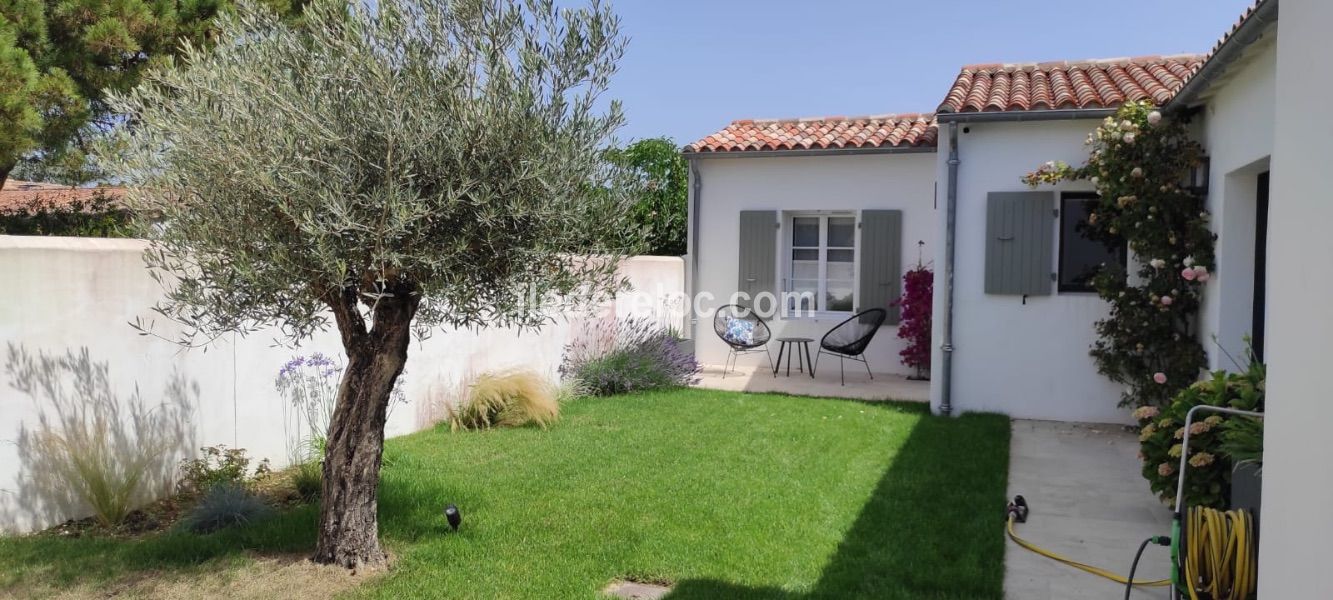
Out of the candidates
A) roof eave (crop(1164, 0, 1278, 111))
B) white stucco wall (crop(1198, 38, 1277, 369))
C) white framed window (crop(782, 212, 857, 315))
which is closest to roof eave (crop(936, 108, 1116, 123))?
roof eave (crop(1164, 0, 1278, 111))

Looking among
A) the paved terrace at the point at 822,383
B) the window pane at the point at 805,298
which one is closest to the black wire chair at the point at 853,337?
the paved terrace at the point at 822,383

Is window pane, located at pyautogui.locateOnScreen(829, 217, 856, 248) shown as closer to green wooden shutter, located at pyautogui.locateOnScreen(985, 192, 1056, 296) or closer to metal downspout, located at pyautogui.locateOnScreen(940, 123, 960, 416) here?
metal downspout, located at pyautogui.locateOnScreen(940, 123, 960, 416)

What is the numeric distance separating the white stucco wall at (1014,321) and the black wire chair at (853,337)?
5.96 feet

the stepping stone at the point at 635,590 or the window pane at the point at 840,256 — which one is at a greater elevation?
the window pane at the point at 840,256

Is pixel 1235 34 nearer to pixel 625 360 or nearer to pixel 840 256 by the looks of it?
pixel 625 360

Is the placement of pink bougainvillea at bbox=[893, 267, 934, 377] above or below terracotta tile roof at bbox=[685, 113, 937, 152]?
below

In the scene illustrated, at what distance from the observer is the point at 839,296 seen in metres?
11.0

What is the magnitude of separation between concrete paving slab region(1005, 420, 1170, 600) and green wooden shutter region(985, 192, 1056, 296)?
1.30 metres

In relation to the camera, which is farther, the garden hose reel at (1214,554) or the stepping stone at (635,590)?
the stepping stone at (635,590)

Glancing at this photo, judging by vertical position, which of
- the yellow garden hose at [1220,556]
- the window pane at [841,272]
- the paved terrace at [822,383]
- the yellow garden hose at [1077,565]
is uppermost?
the window pane at [841,272]

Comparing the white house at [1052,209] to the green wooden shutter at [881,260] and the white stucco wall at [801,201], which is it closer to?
the white stucco wall at [801,201]

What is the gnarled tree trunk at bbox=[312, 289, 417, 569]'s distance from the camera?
3.69 m

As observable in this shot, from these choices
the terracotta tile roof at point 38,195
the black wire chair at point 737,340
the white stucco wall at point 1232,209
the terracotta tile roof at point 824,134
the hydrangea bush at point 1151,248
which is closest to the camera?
the white stucco wall at point 1232,209

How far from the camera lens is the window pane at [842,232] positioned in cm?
1086
